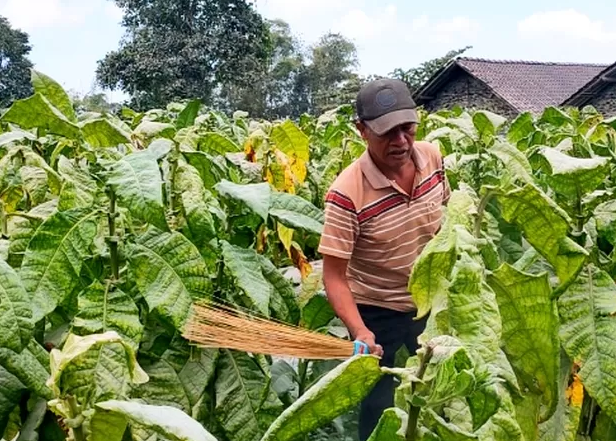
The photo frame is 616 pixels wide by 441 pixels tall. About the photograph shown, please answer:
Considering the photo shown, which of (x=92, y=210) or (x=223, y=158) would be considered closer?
(x=92, y=210)

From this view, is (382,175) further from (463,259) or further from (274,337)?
(463,259)

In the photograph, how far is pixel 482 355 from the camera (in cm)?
96

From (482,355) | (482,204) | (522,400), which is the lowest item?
(522,400)

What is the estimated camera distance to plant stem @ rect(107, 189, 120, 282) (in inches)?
53.3

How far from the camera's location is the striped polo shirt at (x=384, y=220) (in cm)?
217

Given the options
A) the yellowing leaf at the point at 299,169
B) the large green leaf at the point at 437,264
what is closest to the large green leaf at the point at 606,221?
the large green leaf at the point at 437,264

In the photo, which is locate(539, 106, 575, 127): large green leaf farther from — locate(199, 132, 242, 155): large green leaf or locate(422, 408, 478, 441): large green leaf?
locate(422, 408, 478, 441): large green leaf

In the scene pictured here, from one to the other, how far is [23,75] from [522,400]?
1477 inches

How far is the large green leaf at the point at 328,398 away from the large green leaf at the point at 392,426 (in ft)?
0.14

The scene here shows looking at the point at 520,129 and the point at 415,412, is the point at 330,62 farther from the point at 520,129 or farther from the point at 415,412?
the point at 415,412

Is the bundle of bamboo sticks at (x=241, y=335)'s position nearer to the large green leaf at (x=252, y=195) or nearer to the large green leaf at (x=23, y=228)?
the large green leaf at (x=252, y=195)

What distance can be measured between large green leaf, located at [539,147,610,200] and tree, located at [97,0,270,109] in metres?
24.6

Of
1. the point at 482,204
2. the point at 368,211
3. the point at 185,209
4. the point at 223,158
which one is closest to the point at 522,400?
the point at 482,204

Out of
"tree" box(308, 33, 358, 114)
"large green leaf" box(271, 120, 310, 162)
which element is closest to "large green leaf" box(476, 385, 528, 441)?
"large green leaf" box(271, 120, 310, 162)
